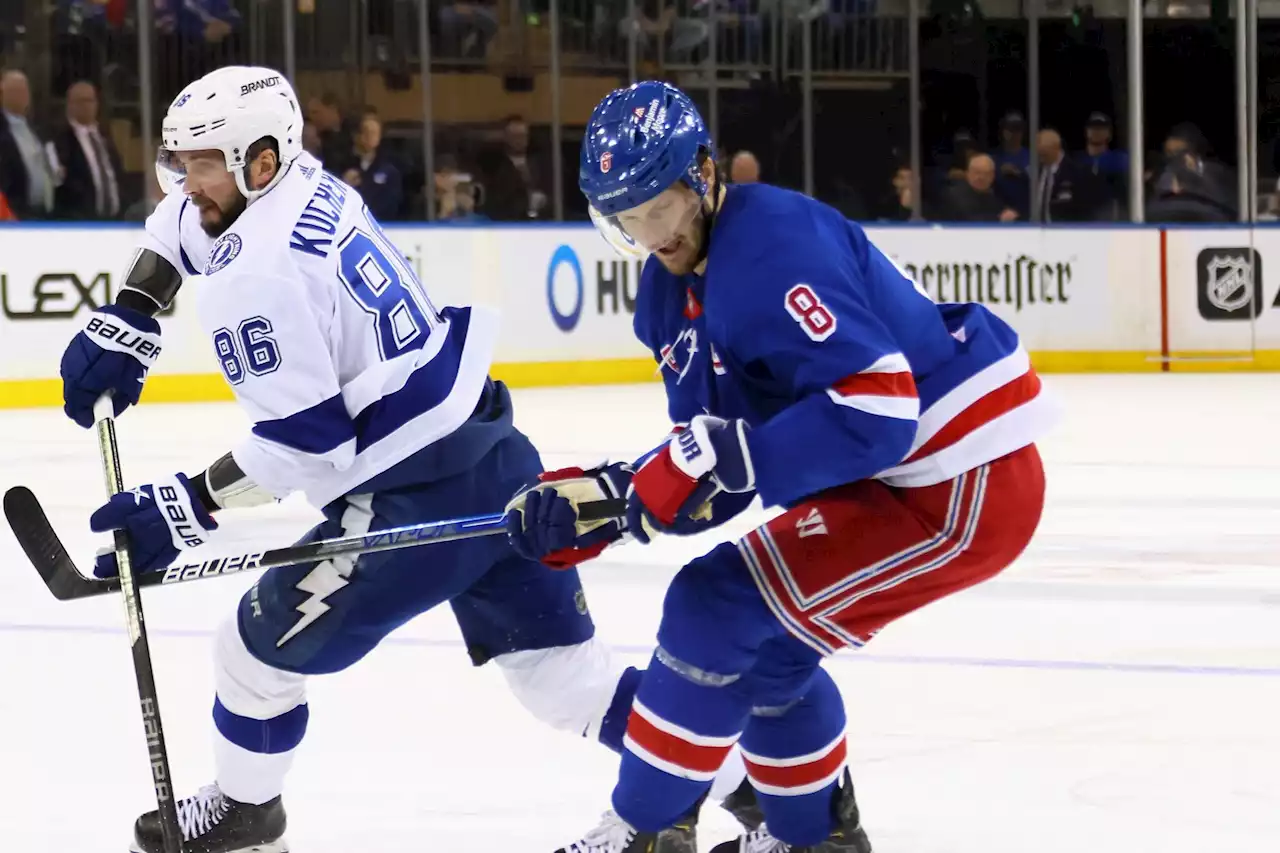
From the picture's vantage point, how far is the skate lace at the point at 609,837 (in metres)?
2.31

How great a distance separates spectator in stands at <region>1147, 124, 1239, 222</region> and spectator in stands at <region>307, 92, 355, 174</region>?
5458mm

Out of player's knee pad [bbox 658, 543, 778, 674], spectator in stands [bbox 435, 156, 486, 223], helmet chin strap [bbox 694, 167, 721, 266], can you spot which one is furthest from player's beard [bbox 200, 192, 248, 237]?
spectator in stands [bbox 435, 156, 486, 223]

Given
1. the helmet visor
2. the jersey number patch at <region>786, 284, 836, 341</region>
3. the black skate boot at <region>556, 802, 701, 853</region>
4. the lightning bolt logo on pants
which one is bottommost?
the black skate boot at <region>556, 802, 701, 853</region>

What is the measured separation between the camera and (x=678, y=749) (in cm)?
223

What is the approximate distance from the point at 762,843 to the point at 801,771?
0.17 m

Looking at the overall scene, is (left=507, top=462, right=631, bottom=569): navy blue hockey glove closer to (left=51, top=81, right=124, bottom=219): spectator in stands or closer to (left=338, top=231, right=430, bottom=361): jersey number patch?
(left=338, top=231, right=430, bottom=361): jersey number patch

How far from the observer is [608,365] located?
11.5 metres

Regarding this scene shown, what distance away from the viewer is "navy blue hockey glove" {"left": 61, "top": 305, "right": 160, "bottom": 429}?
9.07 ft

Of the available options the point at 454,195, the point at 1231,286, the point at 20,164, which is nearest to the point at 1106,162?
the point at 1231,286

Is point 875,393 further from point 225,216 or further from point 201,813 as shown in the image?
point 201,813

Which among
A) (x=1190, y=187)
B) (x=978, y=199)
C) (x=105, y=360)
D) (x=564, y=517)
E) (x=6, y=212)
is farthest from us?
(x=1190, y=187)

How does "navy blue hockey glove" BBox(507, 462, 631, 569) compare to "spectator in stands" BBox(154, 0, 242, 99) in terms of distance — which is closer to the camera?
"navy blue hockey glove" BBox(507, 462, 631, 569)

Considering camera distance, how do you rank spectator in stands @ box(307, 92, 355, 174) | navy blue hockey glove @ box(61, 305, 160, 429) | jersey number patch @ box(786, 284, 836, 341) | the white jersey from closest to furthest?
jersey number patch @ box(786, 284, 836, 341) → the white jersey → navy blue hockey glove @ box(61, 305, 160, 429) → spectator in stands @ box(307, 92, 355, 174)

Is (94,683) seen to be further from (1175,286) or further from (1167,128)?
(1167,128)
